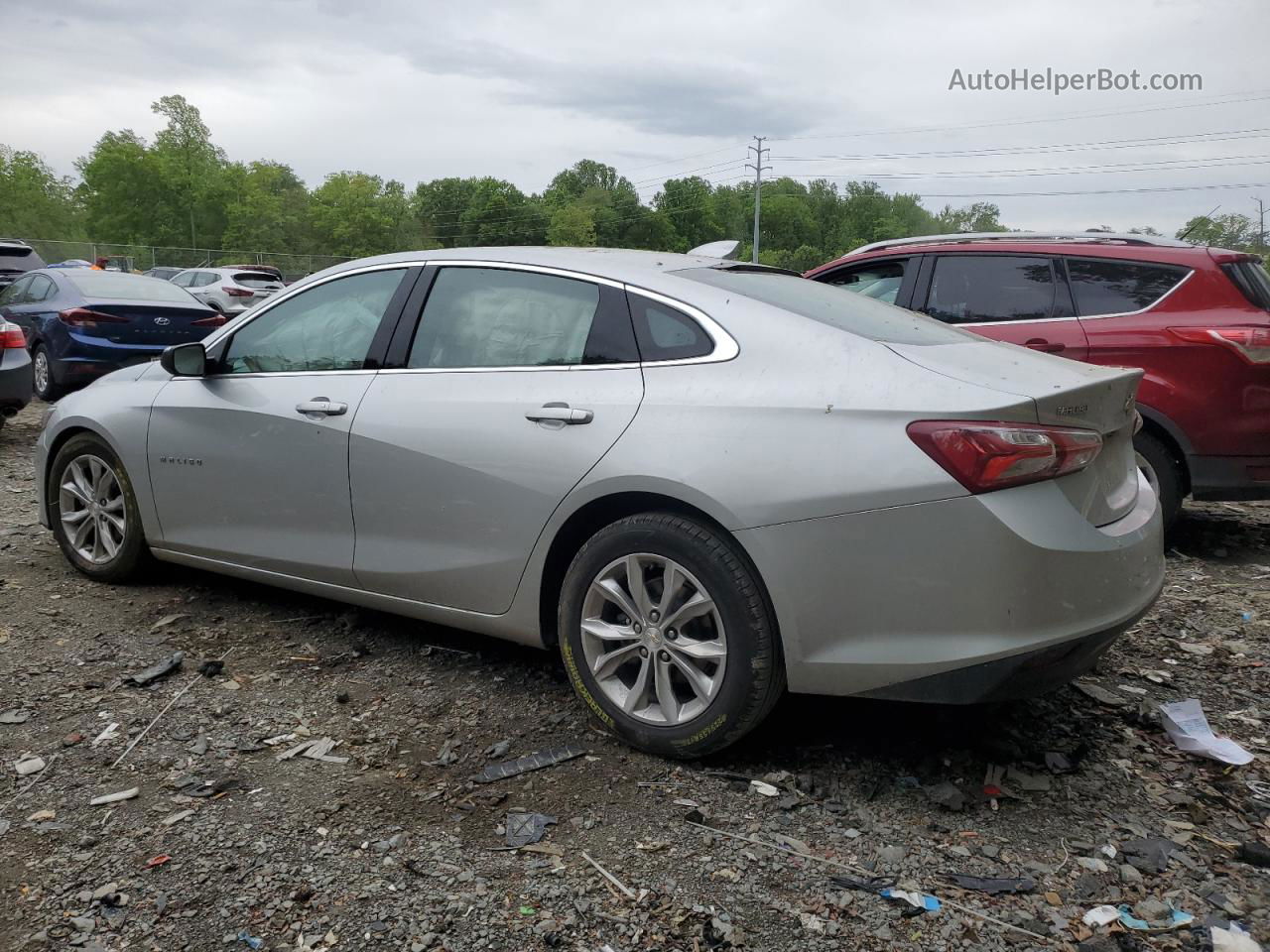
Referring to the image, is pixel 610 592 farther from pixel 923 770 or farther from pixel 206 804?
pixel 206 804

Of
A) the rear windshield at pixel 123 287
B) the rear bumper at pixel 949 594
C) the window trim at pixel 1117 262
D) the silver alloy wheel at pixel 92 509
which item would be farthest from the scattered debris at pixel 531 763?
the rear windshield at pixel 123 287

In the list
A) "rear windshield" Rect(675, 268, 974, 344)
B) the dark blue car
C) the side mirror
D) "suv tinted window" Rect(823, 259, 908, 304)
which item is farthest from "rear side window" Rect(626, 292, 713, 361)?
the dark blue car

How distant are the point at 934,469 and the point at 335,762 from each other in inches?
79.2

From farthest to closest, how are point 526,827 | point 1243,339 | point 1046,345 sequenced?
point 1046,345, point 1243,339, point 526,827

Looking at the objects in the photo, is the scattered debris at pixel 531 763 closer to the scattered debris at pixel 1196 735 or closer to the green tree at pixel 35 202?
the scattered debris at pixel 1196 735

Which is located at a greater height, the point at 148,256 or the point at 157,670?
the point at 148,256

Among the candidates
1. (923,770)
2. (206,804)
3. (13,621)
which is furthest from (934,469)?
(13,621)

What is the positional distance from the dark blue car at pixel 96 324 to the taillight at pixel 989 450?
10318 millimetres

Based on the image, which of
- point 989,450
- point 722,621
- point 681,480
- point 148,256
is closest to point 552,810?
point 722,621

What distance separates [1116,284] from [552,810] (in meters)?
4.61

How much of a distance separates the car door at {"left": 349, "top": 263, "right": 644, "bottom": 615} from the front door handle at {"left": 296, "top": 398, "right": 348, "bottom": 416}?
11 centimetres

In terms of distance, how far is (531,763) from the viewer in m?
3.32

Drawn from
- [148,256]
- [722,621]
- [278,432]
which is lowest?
[722,621]

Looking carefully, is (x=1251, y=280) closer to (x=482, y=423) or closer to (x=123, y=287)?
(x=482, y=423)
